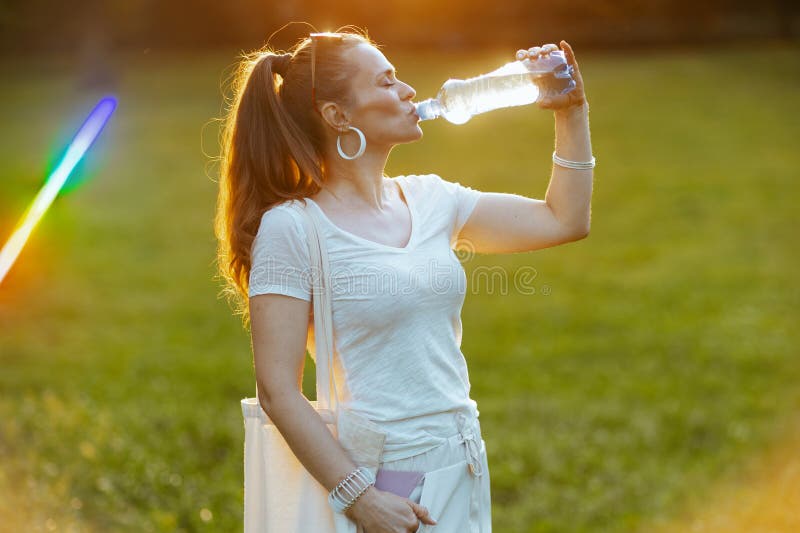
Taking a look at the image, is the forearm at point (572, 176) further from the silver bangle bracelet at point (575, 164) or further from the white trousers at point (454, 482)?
the white trousers at point (454, 482)

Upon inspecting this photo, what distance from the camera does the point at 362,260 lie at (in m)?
2.54

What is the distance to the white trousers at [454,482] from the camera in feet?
8.43

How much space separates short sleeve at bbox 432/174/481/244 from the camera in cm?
284

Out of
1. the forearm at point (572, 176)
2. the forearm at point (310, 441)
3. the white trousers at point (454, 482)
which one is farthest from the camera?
the forearm at point (572, 176)

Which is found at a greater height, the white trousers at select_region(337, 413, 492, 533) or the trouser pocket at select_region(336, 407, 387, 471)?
the trouser pocket at select_region(336, 407, 387, 471)

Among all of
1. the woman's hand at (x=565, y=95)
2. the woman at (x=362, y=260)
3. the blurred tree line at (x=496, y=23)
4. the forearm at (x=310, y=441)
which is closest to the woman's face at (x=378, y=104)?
the woman at (x=362, y=260)

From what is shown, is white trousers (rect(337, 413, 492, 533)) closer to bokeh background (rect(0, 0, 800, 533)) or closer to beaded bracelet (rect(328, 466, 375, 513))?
beaded bracelet (rect(328, 466, 375, 513))

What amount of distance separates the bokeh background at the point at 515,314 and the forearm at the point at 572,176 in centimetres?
75

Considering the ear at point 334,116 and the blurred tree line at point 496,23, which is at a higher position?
the blurred tree line at point 496,23

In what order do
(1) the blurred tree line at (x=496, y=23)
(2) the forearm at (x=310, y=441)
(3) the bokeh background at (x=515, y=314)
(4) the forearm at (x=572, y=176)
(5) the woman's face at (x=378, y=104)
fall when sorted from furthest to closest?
(1) the blurred tree line at (x=496, y=23)
(3) the bokeh background at (x=515, y=314)
(4) the forearm at (x=572, y=176)
(5) the woman's face at (x=378, y=104)
(2) the forearm at (x=310, y=441)

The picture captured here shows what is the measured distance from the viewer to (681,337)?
8875mm

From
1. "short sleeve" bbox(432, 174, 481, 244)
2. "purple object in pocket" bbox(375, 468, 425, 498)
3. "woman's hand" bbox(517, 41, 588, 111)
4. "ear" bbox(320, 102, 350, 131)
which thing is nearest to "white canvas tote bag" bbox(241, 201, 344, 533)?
"purple object in pocket" bbox(375, 468, 425, 498)

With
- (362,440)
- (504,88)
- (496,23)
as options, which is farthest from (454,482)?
(496,23)

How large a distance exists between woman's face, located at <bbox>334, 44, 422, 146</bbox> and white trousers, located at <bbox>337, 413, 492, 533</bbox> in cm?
75
